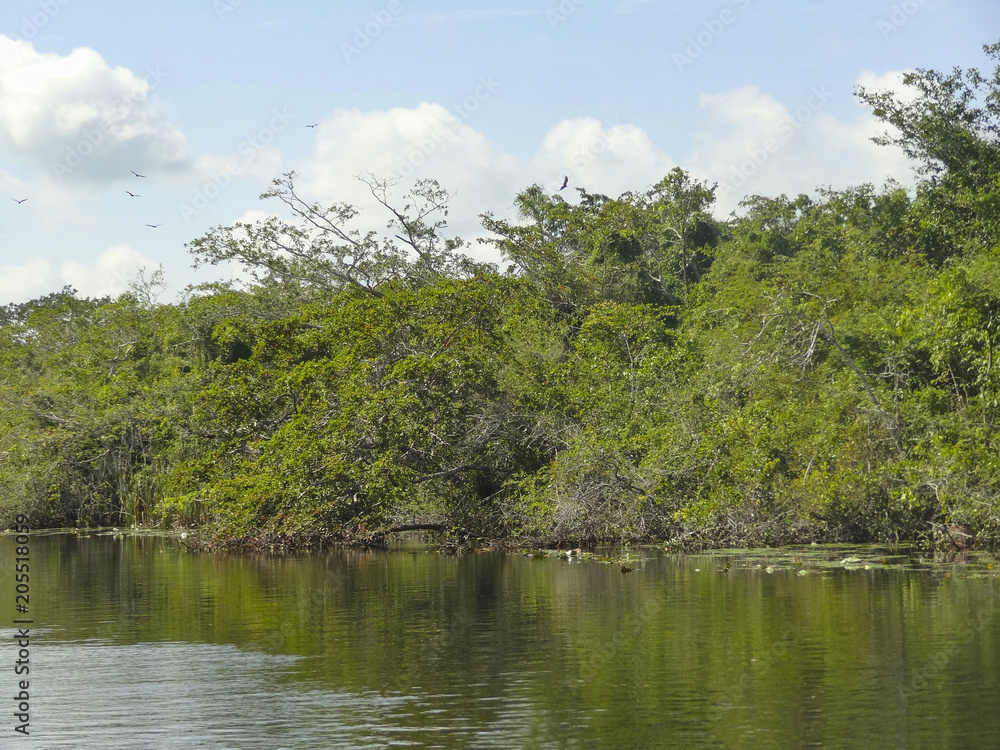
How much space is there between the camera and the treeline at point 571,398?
780 inches

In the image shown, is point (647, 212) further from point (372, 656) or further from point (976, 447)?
point (372, 656)

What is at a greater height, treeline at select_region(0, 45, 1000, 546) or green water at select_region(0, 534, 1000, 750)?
treeline at select_region(0, 45, 1000, 546)

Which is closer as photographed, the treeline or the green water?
the green water

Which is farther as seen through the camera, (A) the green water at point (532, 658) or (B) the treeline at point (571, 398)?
(B) the treeline at point (571, 398)

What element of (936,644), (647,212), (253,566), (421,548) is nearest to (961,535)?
(936,644)

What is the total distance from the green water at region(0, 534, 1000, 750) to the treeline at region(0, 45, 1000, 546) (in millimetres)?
2086

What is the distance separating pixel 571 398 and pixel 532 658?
1293 centimetres

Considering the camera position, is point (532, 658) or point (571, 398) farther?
point (571, 398)

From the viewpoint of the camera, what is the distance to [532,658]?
1122 centimetres

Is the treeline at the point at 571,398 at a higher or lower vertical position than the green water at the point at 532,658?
higher

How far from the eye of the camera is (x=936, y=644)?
1110cm

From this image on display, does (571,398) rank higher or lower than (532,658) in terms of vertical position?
higher

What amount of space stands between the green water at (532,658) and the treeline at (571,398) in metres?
2.09

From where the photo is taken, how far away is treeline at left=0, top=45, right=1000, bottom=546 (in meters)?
19.8
